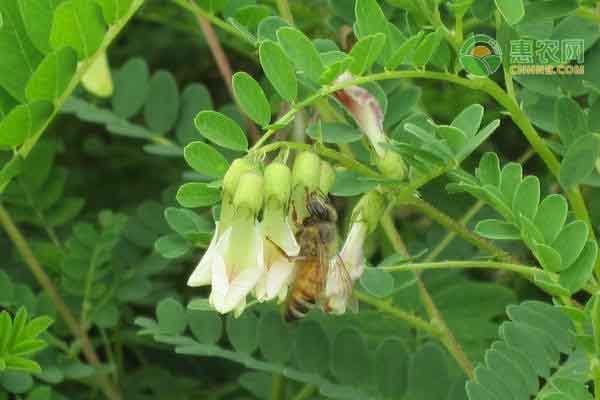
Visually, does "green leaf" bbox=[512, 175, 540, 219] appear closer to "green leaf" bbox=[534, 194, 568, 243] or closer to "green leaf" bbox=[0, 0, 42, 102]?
"green leaf" bbox=[534, 194, 568, 243]

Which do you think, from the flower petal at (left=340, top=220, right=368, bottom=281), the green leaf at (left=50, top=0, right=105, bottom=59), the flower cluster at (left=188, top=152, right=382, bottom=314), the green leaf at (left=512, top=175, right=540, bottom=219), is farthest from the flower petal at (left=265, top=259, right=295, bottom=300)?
the green leaf at (left=50, top=0, right=105, bottom=59)

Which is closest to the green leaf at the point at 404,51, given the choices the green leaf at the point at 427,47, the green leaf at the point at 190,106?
the green leaf at the point at 427,47

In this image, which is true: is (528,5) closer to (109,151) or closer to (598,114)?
(598,114)

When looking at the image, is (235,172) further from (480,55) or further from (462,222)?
(462,222)

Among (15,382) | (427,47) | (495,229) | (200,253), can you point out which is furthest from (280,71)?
(200,253)

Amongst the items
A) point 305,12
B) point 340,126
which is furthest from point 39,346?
point 305,12

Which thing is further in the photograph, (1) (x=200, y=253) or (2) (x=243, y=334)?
(1) (x=200, y=253)

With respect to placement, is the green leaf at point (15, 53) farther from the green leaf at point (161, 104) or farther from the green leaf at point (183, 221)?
the green leaf at point (161, 104)

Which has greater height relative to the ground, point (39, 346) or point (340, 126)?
point (340, 126)
